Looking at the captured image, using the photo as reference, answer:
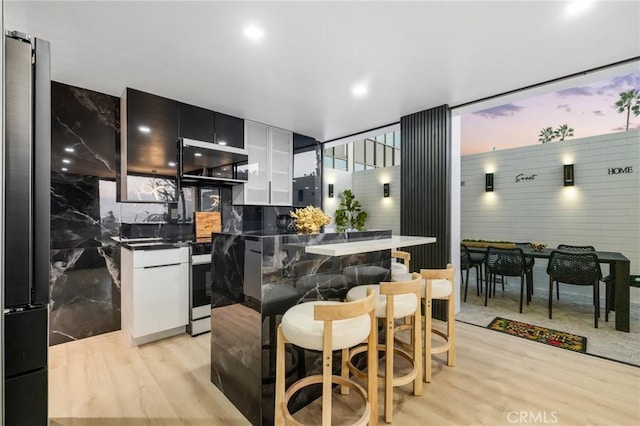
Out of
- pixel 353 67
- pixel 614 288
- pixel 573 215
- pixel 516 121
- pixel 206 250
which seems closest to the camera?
pixel 353 67

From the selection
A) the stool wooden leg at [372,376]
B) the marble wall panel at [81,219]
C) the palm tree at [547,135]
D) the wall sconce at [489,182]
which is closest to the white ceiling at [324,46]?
the marble wall panel at [81,219]

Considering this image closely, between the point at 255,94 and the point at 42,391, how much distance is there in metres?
2.90

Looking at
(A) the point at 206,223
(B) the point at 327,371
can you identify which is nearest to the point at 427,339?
(B) the point at 327,371

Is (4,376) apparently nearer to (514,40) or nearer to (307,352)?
(307,352)

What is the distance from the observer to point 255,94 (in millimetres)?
3119

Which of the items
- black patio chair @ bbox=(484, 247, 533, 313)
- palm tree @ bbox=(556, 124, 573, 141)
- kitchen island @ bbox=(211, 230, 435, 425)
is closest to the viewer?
kitchen island @ bbox=(211, 230, 435, 425)

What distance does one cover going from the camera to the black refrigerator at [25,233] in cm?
95

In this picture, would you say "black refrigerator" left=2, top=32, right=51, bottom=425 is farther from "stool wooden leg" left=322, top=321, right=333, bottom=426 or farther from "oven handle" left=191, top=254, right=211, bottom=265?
"oven handle" left=191, top=254, right=211, bottom=265

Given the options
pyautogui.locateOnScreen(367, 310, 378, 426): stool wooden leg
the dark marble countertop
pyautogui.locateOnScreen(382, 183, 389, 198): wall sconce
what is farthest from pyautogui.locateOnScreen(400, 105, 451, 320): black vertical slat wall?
pyautogui.locateOnScreen(382, 183, 389, 198): wall sconce

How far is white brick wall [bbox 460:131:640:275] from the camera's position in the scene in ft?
13.2

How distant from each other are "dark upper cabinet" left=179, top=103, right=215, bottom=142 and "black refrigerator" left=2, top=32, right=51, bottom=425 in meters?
2.38

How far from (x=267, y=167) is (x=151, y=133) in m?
1.55

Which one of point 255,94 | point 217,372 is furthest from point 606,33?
point 217,372

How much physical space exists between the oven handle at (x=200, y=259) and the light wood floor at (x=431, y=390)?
0.82 metres
